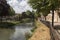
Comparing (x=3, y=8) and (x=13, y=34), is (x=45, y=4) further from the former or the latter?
(x=3, y=8)

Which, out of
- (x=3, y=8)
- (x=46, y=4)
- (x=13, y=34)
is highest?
(x=46, y=4)

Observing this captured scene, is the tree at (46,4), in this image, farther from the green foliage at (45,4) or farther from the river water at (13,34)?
the river water at (13,34)

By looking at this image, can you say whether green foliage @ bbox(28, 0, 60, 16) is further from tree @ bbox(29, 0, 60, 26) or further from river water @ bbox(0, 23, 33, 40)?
river water @ bbox(0, 23, 33, 40)

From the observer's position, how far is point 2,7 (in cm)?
7119

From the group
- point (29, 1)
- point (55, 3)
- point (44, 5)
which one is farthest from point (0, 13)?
point (55, 3)

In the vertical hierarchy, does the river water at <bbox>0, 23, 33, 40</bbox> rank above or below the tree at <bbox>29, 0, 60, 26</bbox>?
below

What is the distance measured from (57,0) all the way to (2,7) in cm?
4492

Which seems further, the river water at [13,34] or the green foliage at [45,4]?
the river water at [13,34]

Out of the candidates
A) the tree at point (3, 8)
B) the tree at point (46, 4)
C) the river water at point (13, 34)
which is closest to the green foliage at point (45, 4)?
the tree at point (46, 4)

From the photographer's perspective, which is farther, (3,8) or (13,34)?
(3,8)

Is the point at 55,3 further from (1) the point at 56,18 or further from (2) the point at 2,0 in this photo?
(2) the point at 2,0

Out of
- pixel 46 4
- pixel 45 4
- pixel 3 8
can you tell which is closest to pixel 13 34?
pixel 45 4

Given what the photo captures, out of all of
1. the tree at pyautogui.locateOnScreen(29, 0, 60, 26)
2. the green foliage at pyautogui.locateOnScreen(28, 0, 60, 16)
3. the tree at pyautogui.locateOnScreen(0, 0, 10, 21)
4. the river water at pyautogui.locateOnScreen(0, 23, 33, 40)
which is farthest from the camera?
the tree at pyautogui.locateOnScreen(0, 0, 10, 21)

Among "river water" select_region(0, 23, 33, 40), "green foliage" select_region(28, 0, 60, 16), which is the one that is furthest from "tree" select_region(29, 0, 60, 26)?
"river water" select_region(0, 23, 33, 40)
